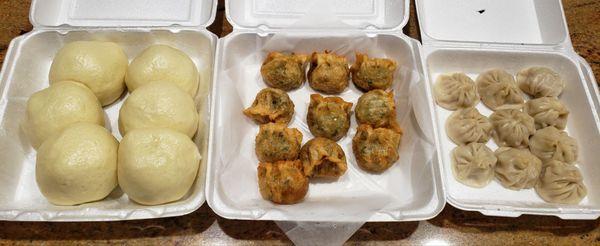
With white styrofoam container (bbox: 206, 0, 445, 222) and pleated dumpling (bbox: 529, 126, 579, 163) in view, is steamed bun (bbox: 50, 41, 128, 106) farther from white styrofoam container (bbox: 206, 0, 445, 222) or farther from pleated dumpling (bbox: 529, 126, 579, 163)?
pleated dumpling (bbox: 529, 126, 579, 163)

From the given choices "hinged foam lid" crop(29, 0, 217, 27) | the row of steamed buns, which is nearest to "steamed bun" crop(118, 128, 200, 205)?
the row of steamed buns

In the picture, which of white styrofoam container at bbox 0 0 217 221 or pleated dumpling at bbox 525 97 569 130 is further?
pleated dumpling at bbox 525 97 569 130

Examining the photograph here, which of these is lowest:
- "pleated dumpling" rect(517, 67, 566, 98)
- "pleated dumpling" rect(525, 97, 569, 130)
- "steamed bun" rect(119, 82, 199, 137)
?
"pleated dumpling" rect(525, 97, 569, 130)

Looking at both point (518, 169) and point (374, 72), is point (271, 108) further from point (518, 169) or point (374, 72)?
point (518, 169)

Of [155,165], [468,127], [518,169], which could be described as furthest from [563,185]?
[155,165]

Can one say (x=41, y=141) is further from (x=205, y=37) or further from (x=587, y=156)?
(x=587, y=156)

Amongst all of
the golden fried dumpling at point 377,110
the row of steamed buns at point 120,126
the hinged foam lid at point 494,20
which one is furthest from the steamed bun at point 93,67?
the hinged foam lid at point 494,20

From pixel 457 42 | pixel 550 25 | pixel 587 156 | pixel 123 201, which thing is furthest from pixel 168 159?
pixel 550 25
